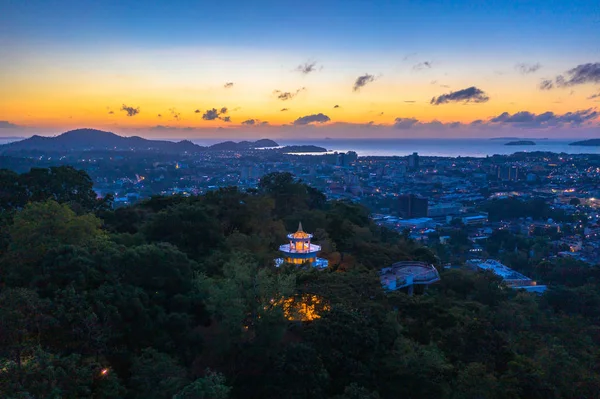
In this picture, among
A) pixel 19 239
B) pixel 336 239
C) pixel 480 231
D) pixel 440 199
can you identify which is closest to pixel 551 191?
pixel 440 199

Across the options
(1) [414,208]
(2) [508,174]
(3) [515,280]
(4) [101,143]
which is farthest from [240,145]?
(3) [515,280]

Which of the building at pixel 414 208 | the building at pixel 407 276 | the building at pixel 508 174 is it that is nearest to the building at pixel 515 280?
the building at pixel 407 276

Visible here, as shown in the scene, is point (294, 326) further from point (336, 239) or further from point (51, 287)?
point (336, 239)

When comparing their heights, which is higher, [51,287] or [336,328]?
[51,287]

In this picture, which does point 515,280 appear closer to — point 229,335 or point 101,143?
point 229,335

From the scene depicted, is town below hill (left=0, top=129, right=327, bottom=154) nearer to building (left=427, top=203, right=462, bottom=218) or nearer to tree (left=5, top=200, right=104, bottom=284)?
building (left=427, top=203, right=462, bottom=218)

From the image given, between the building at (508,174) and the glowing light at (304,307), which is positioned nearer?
the glowing light at (304,307)

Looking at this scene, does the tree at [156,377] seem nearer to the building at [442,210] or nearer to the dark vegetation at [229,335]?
the dark vegetation at [229,335]
